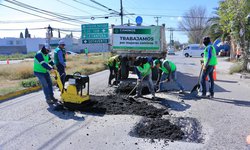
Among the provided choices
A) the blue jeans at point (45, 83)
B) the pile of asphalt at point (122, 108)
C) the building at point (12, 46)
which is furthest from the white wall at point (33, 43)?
the pile of asphalt at point (122, 108)

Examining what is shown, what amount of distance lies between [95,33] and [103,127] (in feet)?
62.3

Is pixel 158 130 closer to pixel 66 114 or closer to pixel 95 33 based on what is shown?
pixel 66 114

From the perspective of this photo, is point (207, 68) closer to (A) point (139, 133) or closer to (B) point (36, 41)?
(A) point (139, 133)

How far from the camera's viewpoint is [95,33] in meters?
23.4

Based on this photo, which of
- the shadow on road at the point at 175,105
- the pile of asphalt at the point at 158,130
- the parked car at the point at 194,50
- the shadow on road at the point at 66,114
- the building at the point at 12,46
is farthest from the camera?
the building at the point at 12,46

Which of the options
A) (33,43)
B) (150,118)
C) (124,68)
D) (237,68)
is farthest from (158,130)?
(33,43)

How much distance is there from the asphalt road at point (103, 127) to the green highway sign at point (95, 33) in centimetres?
1612

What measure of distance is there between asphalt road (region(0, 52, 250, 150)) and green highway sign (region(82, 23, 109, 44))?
16.1 metres

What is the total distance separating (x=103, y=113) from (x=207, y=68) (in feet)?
12.0

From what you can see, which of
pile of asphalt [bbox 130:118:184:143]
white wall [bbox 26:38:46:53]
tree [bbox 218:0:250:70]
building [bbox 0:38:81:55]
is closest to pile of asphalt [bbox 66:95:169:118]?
pile of asphalt [bbox 130:118:184:143]

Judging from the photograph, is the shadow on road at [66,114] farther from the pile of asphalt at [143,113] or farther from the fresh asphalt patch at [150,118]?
the pile of asphalt at [143,113]

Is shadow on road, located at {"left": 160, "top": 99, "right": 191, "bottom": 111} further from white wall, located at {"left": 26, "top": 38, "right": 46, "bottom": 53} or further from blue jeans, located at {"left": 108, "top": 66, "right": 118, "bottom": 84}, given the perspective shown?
white wall, located at {"left": 26, "top": 38, "right": 46, "bottom": 53}

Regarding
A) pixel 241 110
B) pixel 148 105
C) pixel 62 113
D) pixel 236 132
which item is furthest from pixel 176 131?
pixel 62 113

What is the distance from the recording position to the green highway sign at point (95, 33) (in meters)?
23.1
